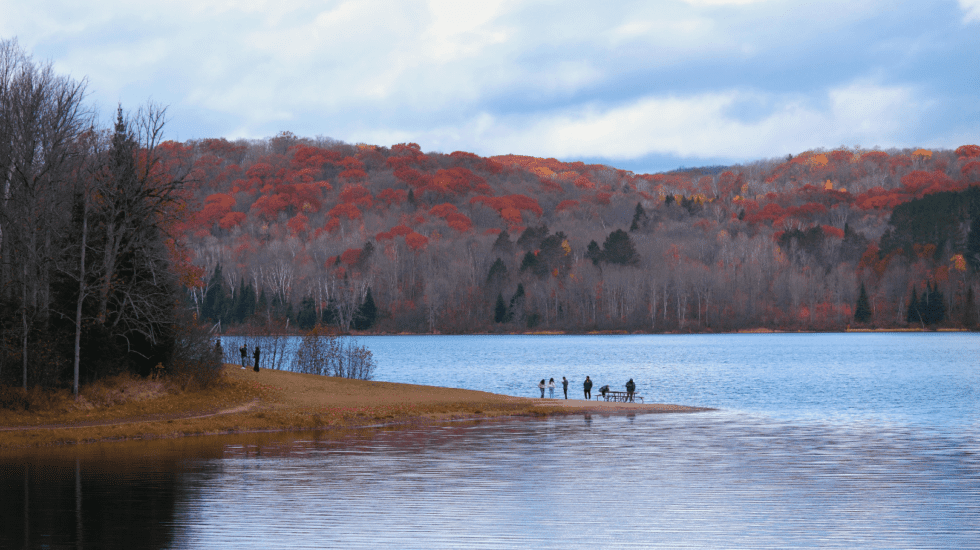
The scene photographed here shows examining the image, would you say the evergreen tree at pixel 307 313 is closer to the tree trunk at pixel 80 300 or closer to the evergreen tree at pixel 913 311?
the evergreen tree at pixel 913 311

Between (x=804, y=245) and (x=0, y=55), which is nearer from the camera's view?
(x=0, y=55)

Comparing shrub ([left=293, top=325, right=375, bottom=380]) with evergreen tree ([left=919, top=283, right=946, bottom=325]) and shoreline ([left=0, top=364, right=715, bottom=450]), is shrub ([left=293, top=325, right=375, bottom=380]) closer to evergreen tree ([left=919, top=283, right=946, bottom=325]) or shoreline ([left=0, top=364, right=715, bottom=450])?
shoreline ([left=0, top=364, right=715, bottom=450])

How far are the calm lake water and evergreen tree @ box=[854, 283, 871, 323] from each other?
4795 inches

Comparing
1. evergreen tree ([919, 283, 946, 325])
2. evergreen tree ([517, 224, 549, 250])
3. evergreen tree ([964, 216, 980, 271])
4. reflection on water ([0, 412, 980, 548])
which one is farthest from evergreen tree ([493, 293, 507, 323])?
reflection on water ([0, 412, 980, 548])

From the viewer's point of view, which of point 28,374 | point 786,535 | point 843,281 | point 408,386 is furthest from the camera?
point 843,281

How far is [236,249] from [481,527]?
601ft

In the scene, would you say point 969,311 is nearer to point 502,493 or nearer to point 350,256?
point 350,256

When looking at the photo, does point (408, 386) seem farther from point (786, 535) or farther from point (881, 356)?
point (881, 356)

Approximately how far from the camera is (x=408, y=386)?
49500mm

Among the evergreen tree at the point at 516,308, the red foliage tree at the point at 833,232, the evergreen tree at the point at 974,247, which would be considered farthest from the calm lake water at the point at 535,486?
the red foliage tree at the point at 833,232

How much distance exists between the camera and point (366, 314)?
163m

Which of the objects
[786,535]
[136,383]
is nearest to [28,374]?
[136,383]

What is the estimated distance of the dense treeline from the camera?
3400 centimetres

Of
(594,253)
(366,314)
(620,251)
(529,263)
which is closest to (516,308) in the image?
(529,263)
